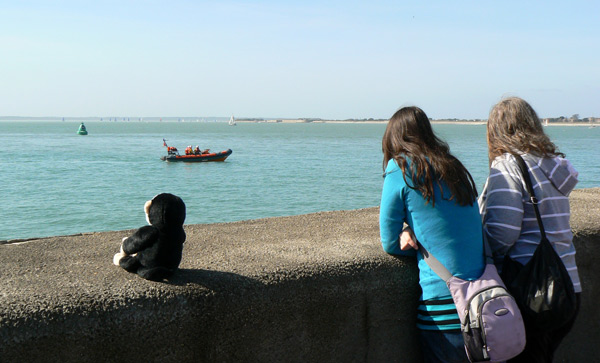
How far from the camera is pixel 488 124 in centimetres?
271

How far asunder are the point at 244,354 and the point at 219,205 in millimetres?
29736

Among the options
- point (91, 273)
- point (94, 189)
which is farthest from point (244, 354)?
point (94, 189)

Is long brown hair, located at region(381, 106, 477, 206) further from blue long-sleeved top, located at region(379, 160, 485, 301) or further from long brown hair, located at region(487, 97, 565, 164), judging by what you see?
long brown hair, located at region(487, 97, 565, 164)

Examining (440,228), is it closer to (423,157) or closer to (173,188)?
(423,157)

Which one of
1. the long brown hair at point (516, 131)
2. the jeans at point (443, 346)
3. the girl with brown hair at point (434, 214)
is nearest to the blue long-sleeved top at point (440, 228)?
the girl with brown hair at point (434, 214)

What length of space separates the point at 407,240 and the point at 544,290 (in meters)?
0.54

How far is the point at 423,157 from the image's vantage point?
2396 millimetres

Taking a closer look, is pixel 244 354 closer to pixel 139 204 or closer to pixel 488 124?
pixel 488 124

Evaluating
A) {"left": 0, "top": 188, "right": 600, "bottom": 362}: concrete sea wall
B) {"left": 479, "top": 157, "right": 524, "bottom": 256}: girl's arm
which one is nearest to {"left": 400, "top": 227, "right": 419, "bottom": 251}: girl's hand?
{"left": 0, "top": 188, "right": 600, "bottom": 362}: concrete sea wall

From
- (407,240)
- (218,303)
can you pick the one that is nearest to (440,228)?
(407,240)

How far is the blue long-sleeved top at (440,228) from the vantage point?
2.34 metres

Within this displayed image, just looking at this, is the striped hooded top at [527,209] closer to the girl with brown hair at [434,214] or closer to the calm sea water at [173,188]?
the girl with brown hair at [434,214]

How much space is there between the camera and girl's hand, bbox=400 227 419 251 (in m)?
2.45

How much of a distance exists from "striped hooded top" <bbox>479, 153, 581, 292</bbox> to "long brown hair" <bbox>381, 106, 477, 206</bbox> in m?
0.16
